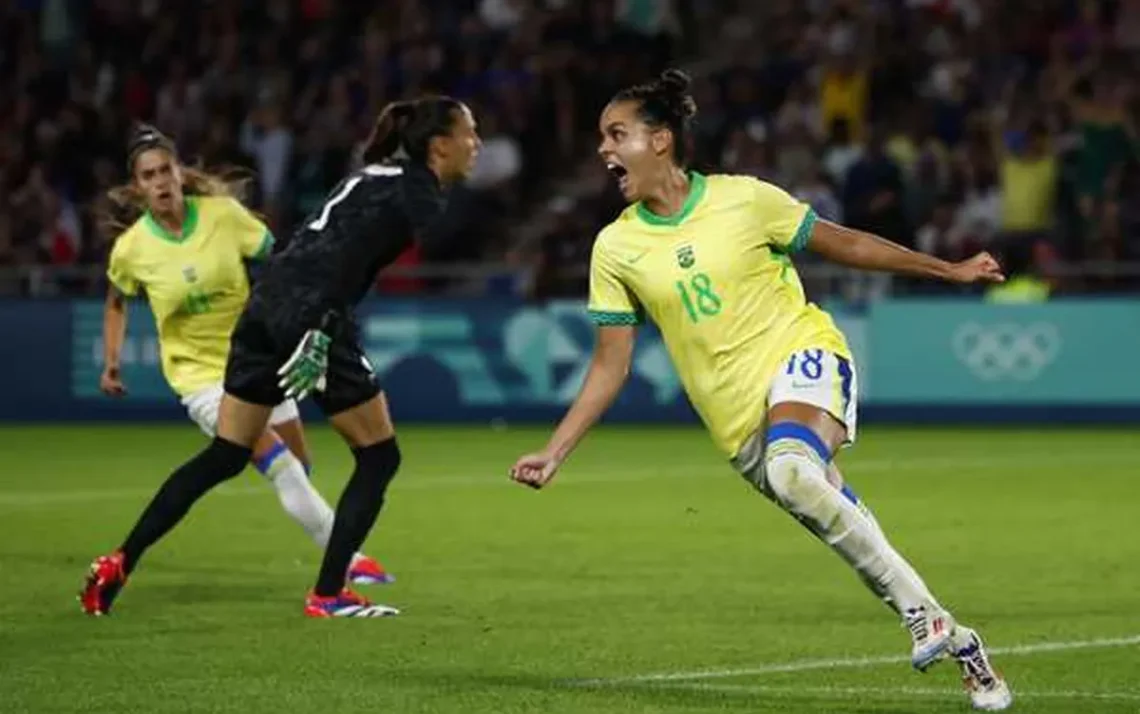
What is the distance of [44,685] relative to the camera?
9992 mm

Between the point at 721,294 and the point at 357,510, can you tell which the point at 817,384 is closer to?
the point at 721,294

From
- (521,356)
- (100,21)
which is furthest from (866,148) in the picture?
(100,21)

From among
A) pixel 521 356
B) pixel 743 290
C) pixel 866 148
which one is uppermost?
pixel 743 290

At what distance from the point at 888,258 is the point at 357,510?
11.7 ft

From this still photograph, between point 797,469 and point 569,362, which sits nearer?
point 797,469

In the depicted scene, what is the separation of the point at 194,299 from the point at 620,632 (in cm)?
362

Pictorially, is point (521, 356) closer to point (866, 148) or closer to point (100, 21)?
point (866, 148)

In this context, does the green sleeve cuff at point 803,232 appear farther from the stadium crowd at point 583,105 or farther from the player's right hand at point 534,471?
the stadium crowd at point 583,105

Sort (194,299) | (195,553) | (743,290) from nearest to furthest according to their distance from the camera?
(743,290) < (194,299) < (195,553)

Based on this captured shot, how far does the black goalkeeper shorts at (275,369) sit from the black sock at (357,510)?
26 centimetres

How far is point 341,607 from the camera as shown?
40.3ft

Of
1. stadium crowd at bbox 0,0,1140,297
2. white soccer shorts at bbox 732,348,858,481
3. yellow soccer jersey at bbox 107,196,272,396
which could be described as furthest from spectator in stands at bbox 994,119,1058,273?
white soccer shorts at bbox 732,348,858,481

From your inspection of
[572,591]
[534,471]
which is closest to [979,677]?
[534,471]

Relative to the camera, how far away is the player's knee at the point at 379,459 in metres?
12.5
